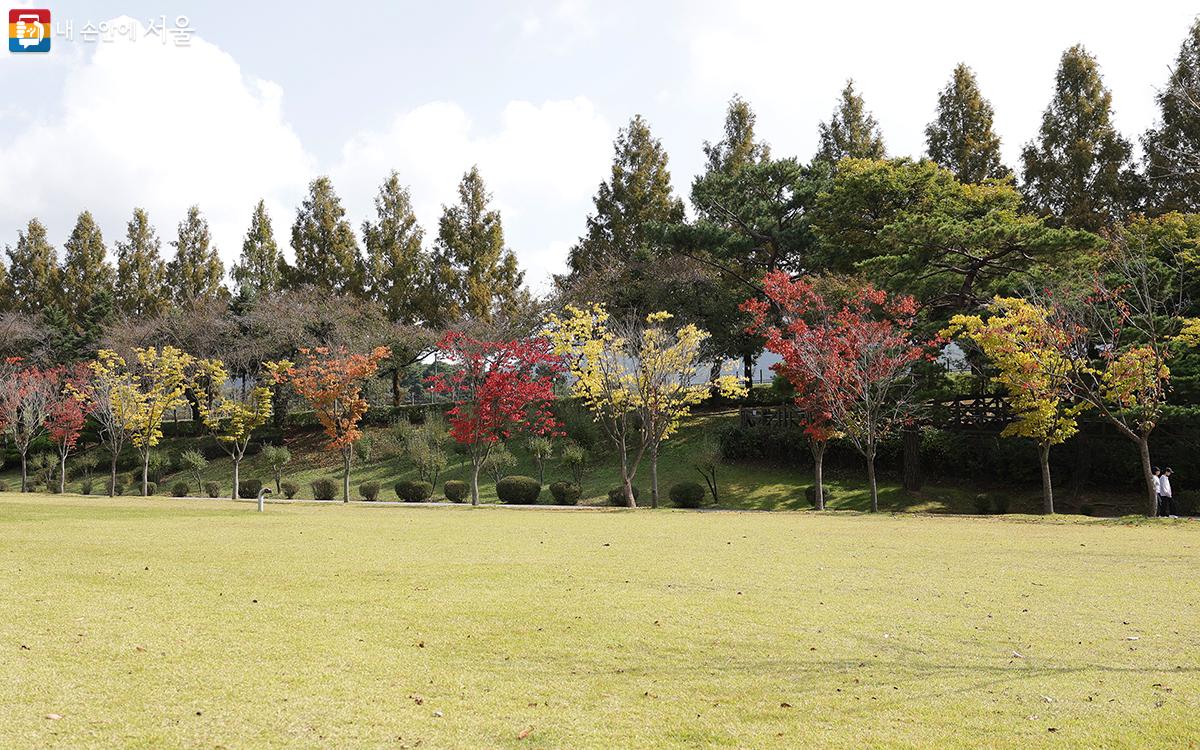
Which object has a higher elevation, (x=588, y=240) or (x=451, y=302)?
(x=588, y=240)

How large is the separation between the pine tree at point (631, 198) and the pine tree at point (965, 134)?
37.9 ft

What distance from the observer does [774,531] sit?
17766 mm

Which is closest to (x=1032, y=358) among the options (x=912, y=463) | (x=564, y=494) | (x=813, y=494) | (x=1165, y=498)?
(x=1165, y=498)

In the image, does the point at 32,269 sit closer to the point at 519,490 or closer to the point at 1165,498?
the point at 519,490

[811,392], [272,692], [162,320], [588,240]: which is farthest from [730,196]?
[272,692]

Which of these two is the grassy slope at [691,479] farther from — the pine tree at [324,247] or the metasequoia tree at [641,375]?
the pine tree at [324,247]

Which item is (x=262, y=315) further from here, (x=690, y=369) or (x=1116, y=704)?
(x=1116, y=704)

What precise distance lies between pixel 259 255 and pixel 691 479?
38.3 metres

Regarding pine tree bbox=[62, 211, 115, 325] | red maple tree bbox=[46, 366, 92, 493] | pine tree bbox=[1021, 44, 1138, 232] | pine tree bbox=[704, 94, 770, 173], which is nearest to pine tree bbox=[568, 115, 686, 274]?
pine tree bbox=[704, 94, 770, 173]

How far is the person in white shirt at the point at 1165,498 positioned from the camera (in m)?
22.4

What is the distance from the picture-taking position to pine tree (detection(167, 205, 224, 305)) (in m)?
57.2

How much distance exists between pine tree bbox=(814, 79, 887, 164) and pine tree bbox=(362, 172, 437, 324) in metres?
22.9

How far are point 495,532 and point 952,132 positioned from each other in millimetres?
34537

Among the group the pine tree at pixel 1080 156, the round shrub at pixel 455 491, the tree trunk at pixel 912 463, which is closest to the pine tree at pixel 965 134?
the pine tree at pixel 1080 156
